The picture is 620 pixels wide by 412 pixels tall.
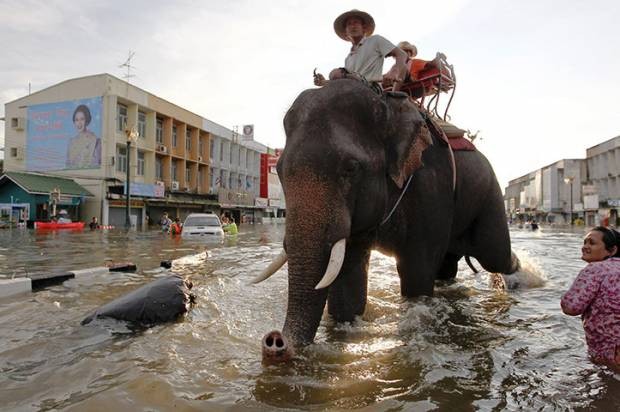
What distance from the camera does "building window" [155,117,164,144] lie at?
142 feet

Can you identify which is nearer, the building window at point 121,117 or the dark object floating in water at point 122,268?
the dark object floating in water at point 122,268

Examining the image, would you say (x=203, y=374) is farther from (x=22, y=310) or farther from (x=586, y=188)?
(x=586, y=188)

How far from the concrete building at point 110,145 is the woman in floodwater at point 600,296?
2991cm

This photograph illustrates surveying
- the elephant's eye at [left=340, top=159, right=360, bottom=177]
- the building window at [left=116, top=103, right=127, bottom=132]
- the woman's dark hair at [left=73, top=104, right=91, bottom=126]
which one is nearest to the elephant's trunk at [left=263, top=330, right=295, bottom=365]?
the elephant's eye at [left=340, top=159, right=360, bottom=177]

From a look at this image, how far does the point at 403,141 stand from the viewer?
372cm

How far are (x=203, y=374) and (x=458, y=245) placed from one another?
12.9ft

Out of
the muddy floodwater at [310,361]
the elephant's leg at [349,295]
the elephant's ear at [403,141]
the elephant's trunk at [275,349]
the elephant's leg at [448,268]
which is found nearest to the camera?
the muddy floodwater at [310,361]

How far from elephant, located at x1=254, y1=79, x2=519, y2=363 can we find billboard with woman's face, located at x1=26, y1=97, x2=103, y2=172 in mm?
36423

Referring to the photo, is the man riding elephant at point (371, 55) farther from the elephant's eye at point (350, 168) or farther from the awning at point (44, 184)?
the awning at point (44, 184)

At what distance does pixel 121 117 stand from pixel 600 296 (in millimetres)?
39641

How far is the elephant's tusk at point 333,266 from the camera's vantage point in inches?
119

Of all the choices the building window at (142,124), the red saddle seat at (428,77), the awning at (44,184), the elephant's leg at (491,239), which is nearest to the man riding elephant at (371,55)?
the red saddle seat at (428,77)

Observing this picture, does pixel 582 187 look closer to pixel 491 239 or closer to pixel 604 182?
pixel 604 182

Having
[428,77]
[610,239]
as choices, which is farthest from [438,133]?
[610,239]
